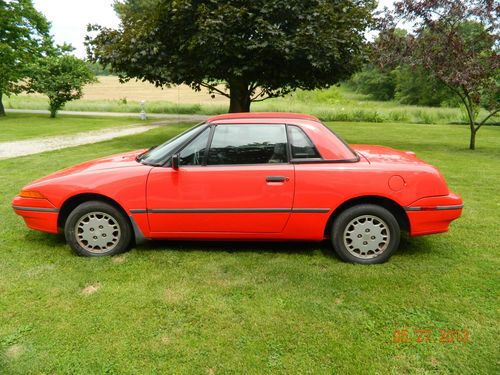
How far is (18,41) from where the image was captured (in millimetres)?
27688

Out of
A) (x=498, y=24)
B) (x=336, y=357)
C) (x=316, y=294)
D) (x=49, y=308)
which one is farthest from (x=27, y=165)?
(x=498, y=24)

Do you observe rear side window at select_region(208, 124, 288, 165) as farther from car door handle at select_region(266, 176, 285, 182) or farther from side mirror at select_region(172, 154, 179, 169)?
side mirror at select_region(172, 154, 179, 169)

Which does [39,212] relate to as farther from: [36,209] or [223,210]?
[223,210]

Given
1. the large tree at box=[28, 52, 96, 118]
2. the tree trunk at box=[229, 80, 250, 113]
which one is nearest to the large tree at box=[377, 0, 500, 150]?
the tree trunk at box=[229, 80, 250, 113]

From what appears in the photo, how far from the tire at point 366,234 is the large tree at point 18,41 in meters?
27.2

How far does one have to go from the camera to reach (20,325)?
9.58 ft

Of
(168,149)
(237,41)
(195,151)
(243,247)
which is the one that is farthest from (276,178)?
(237,41)

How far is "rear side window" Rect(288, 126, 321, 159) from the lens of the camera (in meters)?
3.88

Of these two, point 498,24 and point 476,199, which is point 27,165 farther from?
point 498,24

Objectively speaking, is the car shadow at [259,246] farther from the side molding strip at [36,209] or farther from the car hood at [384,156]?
the car hood at [384,156]

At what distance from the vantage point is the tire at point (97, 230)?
3998 mm

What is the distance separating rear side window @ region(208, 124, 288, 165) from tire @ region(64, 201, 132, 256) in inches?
45.7

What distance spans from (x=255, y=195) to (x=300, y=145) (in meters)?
Result: 0.68

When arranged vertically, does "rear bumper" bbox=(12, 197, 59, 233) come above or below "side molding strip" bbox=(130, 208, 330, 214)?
below
